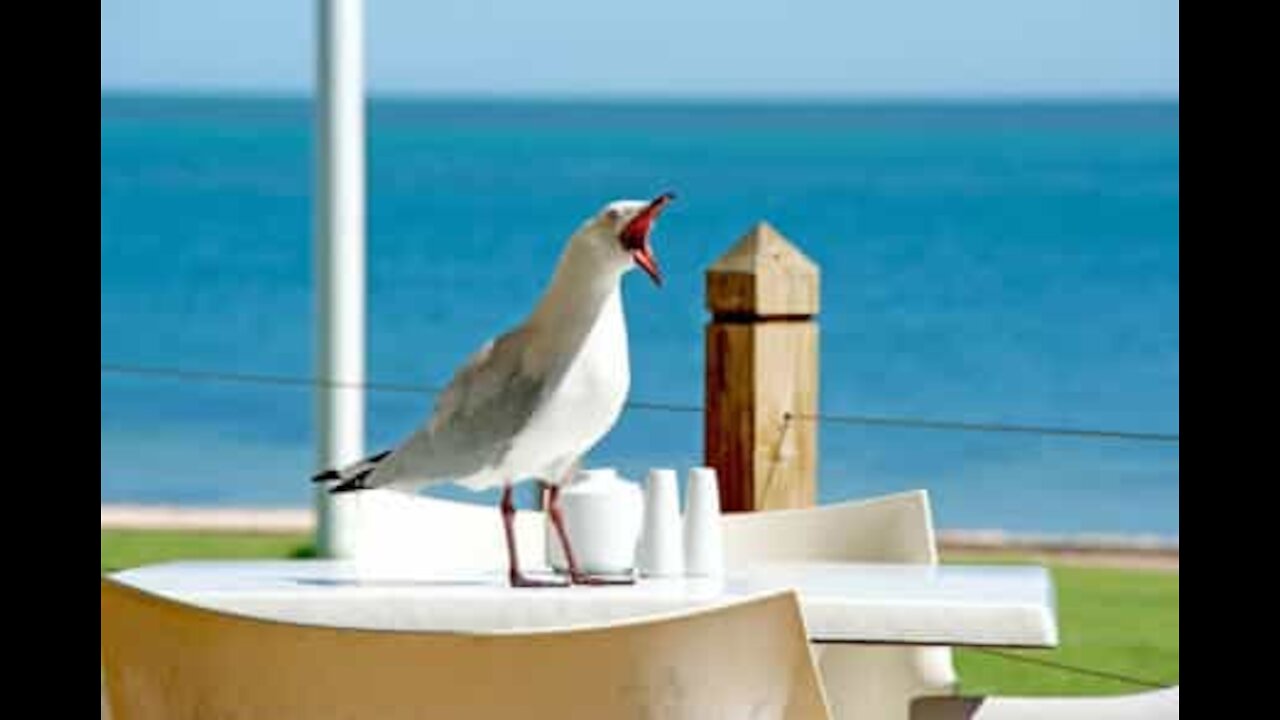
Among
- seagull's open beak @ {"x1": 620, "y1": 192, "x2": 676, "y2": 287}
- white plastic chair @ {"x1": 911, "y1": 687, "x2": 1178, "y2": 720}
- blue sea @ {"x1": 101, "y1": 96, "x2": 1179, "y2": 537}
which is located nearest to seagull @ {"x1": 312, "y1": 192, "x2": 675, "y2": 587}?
seagull's open beak @ {"x1": 620, "y1": 192, "x2": 676, "y2": 287}

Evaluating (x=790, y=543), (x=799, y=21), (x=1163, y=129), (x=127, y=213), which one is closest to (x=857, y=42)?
(x=799, y=21)

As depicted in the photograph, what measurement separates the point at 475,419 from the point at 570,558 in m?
0.24

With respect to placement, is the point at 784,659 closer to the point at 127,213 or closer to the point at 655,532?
the point at 655,532

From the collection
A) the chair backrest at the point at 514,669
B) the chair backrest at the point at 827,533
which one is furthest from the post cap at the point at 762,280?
the chair backrest at the point at 514,669

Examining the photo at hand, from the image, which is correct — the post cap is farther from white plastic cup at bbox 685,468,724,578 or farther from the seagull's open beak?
the seagull's open beak

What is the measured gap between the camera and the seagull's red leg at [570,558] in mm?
3314

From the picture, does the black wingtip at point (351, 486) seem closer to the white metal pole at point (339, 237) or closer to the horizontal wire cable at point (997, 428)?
the horizontal wire cable at point (997, 428)

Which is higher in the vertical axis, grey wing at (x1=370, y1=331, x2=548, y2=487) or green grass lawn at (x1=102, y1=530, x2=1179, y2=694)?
grey wing at (x1=370, y1=331, x2=548, y2=487)

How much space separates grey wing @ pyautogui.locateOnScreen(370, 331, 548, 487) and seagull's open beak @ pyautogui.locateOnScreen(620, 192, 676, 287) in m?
0.17

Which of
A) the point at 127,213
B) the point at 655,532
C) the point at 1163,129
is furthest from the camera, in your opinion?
the point at 1163,129

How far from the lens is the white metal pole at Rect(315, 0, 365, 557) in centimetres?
852

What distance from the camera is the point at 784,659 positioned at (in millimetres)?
2486
